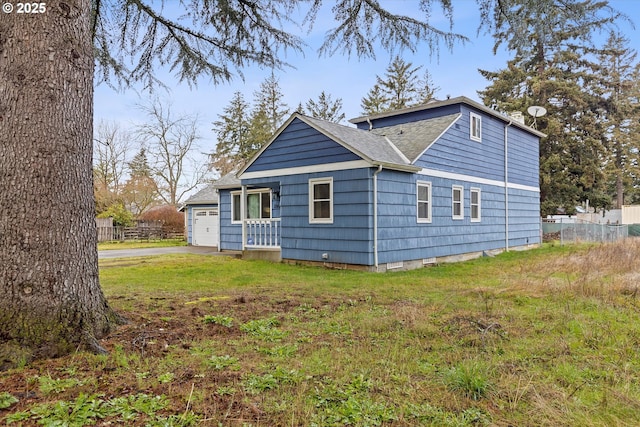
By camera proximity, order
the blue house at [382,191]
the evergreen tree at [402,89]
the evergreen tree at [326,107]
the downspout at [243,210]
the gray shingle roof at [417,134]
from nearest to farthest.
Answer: the blue house at [382,191]
the gray shingle roof at [417,134]
the downspout at [243,210]
the evergreen tree at [402,89]
the evergreen tree at [326,107]

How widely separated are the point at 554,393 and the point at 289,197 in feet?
30.7

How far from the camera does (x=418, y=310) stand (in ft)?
17.0

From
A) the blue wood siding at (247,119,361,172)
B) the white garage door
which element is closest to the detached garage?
the white garage door

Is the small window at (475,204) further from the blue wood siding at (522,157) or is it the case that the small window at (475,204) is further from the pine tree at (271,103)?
the pine tree at (271,103)

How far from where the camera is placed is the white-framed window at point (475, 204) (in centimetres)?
1366

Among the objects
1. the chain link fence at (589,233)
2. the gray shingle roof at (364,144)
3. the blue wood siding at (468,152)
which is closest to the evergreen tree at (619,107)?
the chain link fence at (589,233)

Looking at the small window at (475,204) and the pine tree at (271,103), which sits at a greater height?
the pine tree at (271,103)

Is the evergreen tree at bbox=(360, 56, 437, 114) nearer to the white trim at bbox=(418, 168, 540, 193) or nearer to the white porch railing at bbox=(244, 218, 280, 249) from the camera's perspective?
the white trim at bbox=(418, 168, 540, 193)

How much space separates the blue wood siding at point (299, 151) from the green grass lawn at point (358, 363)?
197 inches

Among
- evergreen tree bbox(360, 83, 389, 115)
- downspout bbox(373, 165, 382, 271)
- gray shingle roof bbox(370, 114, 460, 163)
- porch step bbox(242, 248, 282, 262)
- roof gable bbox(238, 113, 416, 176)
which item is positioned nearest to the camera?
downspout bbox(373, 165, 382, 271)

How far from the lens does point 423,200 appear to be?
11539 mm

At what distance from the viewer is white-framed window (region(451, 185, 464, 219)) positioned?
12797 mm

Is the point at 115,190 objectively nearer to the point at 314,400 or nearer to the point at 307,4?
the point at 307,4

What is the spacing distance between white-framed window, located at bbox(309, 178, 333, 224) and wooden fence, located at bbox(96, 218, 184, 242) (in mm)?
16894
